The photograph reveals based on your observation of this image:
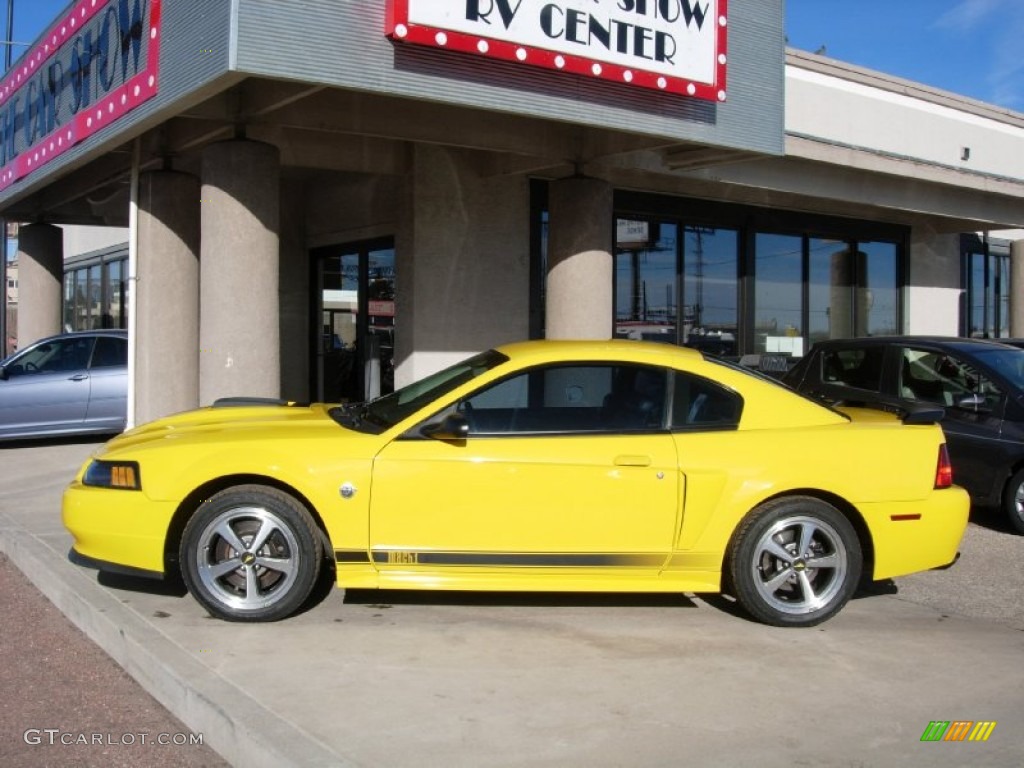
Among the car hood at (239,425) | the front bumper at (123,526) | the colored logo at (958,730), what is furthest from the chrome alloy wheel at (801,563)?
the front bumper at (123,526)

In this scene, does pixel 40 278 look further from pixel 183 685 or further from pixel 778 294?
pixel 183 685

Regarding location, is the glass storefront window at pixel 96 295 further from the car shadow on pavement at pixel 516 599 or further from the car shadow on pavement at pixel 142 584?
the car shadow on pavement at pixel 516 599

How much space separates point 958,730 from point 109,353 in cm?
1122

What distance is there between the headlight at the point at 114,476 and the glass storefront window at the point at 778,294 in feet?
37.4

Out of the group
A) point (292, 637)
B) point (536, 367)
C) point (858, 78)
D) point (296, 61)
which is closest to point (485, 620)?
point (292, 637)

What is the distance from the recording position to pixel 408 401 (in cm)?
557

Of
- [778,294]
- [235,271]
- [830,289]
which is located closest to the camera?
[235,271]

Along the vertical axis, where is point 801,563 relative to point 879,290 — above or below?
below

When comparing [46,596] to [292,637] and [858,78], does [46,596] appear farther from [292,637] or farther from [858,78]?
[858,78]

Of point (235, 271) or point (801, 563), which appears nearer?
point (801, 563)

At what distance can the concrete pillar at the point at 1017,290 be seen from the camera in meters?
18.4

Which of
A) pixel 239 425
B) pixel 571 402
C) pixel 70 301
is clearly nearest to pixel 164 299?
pixel 239 425

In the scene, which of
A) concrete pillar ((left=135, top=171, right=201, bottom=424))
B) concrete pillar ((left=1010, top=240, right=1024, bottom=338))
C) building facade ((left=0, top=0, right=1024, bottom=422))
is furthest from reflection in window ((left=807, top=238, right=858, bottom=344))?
concrete pillar ((left=135, top=171, right=201, bottom=424))

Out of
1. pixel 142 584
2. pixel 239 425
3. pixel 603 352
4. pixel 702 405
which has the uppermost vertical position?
pixel 603 352
